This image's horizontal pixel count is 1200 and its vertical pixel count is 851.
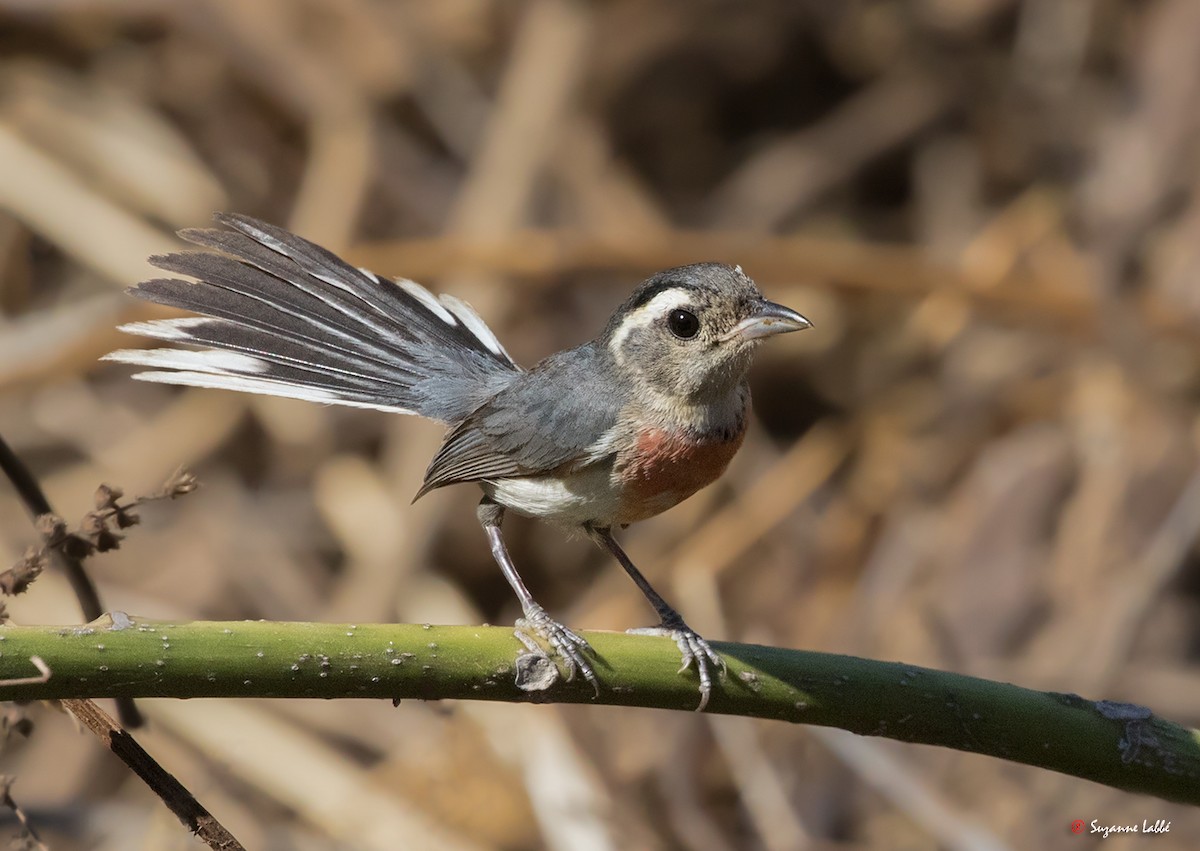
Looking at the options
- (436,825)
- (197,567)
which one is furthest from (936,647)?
(197,567)

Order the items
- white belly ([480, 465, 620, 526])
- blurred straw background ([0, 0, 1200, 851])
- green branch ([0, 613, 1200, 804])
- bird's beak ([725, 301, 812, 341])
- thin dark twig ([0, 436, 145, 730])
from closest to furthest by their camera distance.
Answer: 1. green branch ([0, 613, 1200, 804])
2. thin dark twig ([0, 436, 145, 730])
3. bird's beak ([725, 301, 812, 341])
4. white belly ([480, 465, 620, 526])
5. blurred straw background ([0, 0, 1200, 851])

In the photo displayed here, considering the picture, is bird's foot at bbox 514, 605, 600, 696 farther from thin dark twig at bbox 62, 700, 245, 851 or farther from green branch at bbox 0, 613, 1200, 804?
thin dark twig at bbox 62, 700, 245, 851

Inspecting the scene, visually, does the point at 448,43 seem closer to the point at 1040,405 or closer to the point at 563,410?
the point at 1040,405

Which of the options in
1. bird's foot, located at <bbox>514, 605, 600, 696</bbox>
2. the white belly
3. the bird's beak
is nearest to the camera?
bird's foot, located at <bbox>514, 605, 600, 696</bbox>

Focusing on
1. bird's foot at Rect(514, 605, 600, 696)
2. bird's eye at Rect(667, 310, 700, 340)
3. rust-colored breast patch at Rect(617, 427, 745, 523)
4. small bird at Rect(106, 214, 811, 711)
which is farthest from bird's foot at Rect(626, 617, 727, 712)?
bird's eye at Rect(667, 310, 700, 340)

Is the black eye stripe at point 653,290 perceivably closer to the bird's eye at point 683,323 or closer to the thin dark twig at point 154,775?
the bird's eye at point 683,323

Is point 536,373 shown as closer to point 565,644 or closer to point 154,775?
point 565,644

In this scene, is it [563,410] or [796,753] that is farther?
[796,753]
